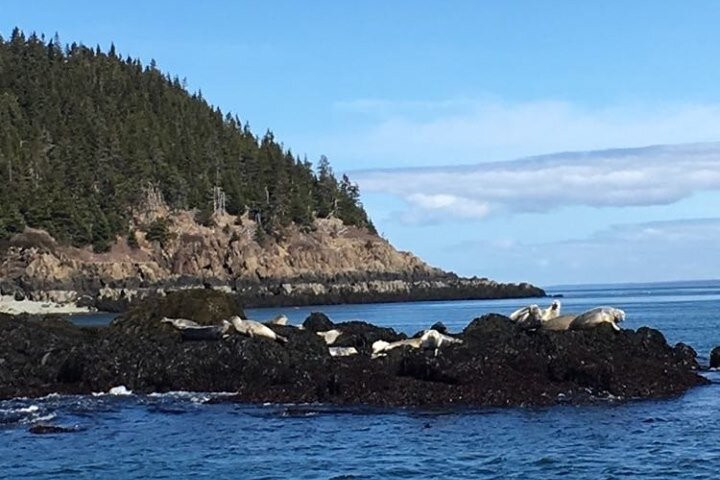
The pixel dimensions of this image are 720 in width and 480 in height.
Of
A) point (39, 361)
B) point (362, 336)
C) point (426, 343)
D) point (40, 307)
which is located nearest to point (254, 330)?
point (362, 336)

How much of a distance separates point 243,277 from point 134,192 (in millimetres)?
23424

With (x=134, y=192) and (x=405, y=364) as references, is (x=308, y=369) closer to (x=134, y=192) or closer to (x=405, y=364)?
(x=405, y=364)

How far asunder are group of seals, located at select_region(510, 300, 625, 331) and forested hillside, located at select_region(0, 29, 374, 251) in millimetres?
93784

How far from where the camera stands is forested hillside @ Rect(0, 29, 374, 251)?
131250 millimetres

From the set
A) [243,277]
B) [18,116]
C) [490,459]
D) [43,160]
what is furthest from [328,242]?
[490,459]

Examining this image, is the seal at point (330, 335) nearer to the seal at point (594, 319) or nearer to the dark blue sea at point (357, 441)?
the seal at point (594, 319)

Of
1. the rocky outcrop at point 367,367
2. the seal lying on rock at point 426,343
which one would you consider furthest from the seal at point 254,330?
the seal lying on rock at point 426,343

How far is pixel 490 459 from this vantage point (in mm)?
19406

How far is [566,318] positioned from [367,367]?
9.37m

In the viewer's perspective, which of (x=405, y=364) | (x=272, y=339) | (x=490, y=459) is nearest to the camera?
(x=490, y=459)

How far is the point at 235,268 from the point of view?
5172 inches

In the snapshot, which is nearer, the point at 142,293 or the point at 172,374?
the point at 172,374

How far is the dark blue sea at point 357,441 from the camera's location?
18.7m

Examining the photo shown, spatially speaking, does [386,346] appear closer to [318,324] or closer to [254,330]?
[254,330]
